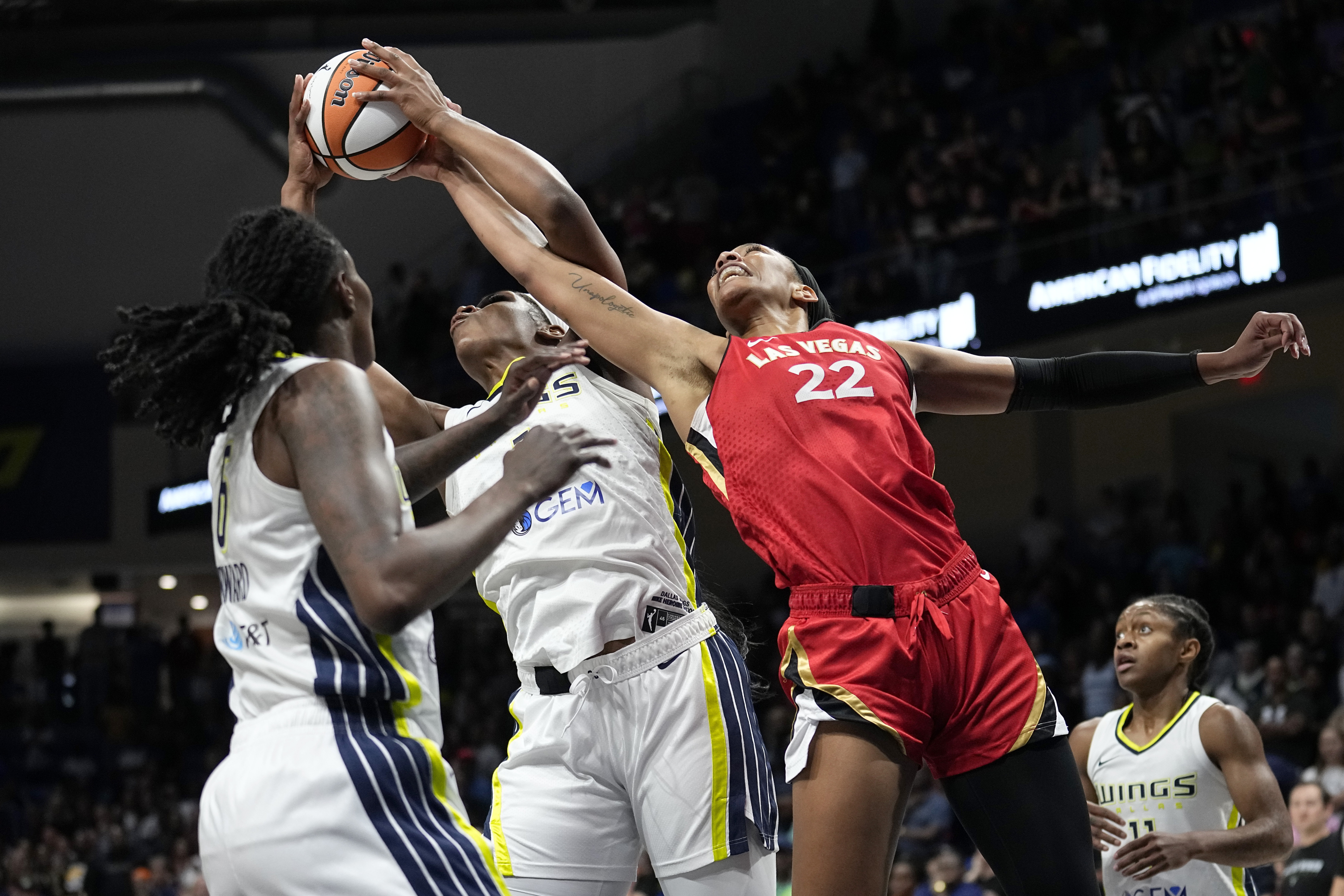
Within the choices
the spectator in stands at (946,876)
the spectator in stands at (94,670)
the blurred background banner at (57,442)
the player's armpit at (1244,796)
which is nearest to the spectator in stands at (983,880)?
the spectator in stands at (946,876)

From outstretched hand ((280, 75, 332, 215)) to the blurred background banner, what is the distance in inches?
699

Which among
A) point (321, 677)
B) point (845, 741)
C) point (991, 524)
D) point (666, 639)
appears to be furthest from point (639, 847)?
point (991, 524)

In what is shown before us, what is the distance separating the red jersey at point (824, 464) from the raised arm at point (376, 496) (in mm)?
1018

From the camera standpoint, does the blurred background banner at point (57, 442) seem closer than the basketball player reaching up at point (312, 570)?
No

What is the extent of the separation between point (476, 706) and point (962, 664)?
46.3 feet

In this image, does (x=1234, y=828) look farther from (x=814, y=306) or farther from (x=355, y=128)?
(x=355, y=128)

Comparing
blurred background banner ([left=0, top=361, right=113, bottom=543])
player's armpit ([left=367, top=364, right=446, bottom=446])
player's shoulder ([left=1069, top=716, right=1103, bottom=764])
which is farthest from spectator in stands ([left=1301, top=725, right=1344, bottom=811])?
blurred background banner ([left=0, top=361, right=113, bottom=543])

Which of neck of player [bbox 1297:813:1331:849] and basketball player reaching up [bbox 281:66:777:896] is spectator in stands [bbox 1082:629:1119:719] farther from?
basketball player reaching up [bbox 281:66:777:896]

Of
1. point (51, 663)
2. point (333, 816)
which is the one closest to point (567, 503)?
point (333, 816)

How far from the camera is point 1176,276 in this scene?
1244 cm

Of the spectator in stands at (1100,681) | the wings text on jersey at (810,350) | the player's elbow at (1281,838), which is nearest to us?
the wings text on jersey at (810,350)

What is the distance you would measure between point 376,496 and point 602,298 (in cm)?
160

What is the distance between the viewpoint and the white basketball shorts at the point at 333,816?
239 cm

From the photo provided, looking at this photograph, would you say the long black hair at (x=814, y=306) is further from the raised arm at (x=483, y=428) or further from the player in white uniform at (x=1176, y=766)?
the player in white uniform at (x=1176, y=766)
